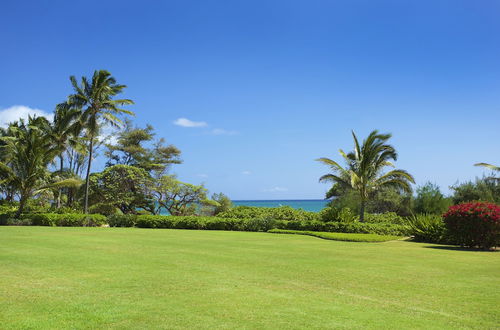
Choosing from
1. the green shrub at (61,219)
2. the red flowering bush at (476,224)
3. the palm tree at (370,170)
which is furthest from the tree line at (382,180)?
the green shrub at (61,219)

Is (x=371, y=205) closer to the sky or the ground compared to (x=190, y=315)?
closer to the sky

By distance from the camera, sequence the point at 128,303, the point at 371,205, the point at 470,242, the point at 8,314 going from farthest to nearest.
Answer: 1. the point at 371,205
2. the point at 470,242
3. the point at 128,303
4. the point at 8,314

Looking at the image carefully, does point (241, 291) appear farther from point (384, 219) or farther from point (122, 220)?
point (122, 220)

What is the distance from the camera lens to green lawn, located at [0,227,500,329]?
5.68m

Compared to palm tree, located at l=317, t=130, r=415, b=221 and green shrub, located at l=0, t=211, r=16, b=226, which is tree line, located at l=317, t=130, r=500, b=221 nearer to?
palm tree, located at l=317, t=130, r=415, b=221

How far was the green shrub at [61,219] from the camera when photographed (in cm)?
2889

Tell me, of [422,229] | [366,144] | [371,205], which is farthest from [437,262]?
[371,205]

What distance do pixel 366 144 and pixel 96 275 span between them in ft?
68.5

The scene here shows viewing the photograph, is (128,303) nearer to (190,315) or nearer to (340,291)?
(190,315)

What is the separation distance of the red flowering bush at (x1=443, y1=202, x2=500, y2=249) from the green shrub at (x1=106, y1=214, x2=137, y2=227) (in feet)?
70.8

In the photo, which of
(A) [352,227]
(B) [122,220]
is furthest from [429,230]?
(B) [122,220]

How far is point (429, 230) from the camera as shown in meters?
19.2

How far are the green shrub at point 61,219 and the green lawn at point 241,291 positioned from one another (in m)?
17.4

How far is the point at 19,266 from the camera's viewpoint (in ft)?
31.9
